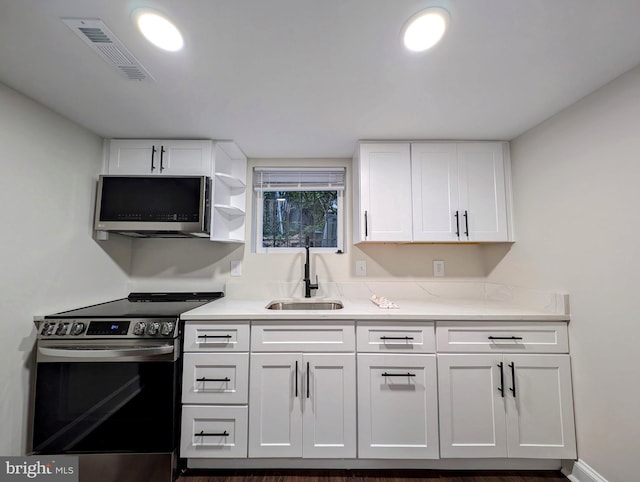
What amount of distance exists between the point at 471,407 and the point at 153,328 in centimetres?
186

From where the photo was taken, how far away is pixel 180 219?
1.77m

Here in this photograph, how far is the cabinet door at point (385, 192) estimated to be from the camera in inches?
74.7

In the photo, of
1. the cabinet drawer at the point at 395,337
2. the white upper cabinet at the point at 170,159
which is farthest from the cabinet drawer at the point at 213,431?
the white upper cabinet at the point at 170,159

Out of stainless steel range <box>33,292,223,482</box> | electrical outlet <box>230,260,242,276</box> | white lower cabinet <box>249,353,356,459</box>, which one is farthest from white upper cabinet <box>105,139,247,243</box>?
white lower cabinet <box>249,353,356,459</box>

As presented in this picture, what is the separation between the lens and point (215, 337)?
1.51 meters

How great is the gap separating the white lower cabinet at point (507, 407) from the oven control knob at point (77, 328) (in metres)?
2.03

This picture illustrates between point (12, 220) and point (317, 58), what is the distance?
1783 millimetres

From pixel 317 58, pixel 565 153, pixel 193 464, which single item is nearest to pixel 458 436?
pixel 193 464

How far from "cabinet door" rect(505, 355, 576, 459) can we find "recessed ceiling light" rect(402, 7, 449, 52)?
1.69 meters

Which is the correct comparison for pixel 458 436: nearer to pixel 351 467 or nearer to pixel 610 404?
pixel 351 467

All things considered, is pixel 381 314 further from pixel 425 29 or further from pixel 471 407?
pixel 425 29

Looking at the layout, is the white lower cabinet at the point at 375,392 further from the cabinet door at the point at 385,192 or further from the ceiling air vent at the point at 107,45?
the ceiling air vent at the point at 107,45

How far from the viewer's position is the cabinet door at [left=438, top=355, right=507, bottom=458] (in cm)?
146

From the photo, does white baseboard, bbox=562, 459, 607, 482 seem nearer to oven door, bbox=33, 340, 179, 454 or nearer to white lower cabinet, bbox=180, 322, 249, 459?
white lower cabinet, bbox=180, 322, 249, 459
